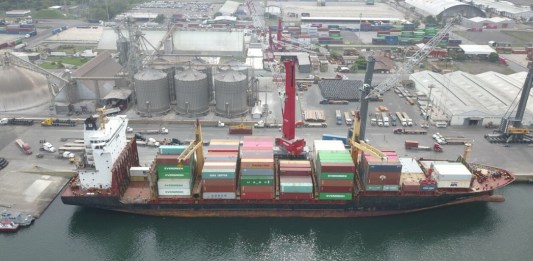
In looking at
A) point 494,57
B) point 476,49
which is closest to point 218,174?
point 494,57

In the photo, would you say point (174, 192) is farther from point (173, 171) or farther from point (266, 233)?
point (266, 233)

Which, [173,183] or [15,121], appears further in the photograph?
[15,121]

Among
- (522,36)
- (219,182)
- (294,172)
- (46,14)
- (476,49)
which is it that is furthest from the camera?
(46,14)

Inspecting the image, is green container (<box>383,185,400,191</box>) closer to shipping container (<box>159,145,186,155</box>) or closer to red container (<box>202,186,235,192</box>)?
red container (<box>202,186,235,192</box>)

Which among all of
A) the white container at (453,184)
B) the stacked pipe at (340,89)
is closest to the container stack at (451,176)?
the white container at (453,184)

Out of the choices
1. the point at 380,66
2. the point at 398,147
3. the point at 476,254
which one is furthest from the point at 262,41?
the point at 476,254

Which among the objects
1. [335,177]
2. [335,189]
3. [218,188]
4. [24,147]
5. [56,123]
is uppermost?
[335,177]

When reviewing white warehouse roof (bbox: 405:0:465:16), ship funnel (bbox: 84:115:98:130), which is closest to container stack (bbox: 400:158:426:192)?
ship funnel (bbox: 84:115:98:130)
